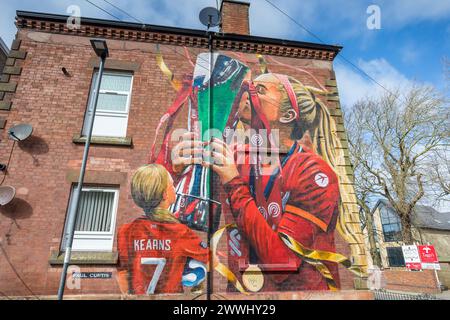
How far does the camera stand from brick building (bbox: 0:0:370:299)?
6.45m

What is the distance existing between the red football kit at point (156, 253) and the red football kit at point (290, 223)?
112 centimetres

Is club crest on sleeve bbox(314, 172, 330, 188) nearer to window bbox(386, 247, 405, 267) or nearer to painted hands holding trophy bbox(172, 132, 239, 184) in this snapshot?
painted hands holding trophy bbox(172, 132, 239, 184)

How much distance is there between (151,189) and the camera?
7270 millimetres

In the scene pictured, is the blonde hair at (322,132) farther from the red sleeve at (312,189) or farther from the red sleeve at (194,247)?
the red sleeve at (194,247)

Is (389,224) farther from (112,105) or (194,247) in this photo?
(112,105)

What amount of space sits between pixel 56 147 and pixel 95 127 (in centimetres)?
112

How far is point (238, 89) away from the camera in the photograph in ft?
28.9

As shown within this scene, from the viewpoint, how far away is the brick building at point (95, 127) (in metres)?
6.45

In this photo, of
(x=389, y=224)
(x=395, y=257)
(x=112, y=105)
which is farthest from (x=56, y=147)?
(x=389, y=224)

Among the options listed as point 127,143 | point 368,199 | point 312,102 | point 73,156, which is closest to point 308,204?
point 312,102

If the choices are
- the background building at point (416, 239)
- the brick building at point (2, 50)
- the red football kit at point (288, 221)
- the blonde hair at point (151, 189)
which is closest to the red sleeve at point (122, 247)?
the blonde hair at point (151, 189)

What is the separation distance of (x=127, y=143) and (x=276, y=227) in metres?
4.67

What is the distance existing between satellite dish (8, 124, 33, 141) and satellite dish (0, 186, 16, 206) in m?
1.28

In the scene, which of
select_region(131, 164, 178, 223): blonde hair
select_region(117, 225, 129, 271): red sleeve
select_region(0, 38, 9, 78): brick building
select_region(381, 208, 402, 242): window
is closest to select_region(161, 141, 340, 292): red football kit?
select_region(131, 164, 178, 223): blonde hair
